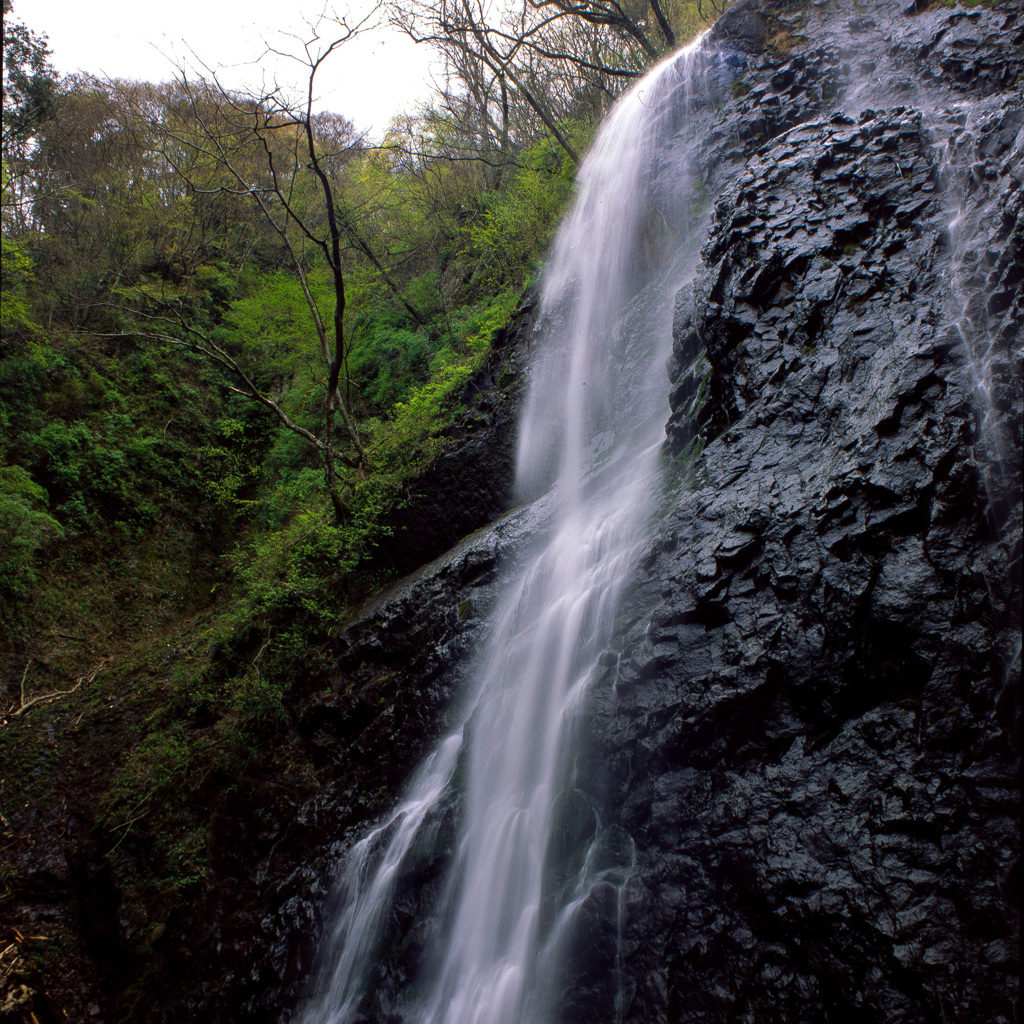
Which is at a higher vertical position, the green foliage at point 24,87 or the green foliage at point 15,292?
the green foliage at point 24,87

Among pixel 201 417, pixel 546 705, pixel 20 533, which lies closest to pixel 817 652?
pixel 546 705

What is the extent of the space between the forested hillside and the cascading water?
165 centimetres

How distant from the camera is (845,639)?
10.4ft

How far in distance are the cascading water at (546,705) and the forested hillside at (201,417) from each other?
5.42ft

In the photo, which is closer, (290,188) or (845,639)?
(845,639)

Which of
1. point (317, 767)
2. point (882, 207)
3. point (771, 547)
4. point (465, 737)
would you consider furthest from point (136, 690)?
point (882, 207)

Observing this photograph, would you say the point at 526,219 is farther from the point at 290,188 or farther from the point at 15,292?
the point at 15,292

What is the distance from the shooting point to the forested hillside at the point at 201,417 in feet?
21.5

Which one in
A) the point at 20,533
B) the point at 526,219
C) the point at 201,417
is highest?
the point at 201,417

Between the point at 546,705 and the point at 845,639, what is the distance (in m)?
2.39

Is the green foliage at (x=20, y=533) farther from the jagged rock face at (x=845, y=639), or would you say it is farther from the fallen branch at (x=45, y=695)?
the jagged rock face at (x=845, y=639)

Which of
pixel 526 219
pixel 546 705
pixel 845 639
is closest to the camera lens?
pixel 845 639

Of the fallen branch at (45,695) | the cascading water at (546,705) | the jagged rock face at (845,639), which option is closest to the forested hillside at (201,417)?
the fallen branch at (45,695)

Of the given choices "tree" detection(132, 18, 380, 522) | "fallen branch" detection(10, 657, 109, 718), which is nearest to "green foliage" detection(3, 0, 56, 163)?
"tree" detection(132, 18, 380, 522)
